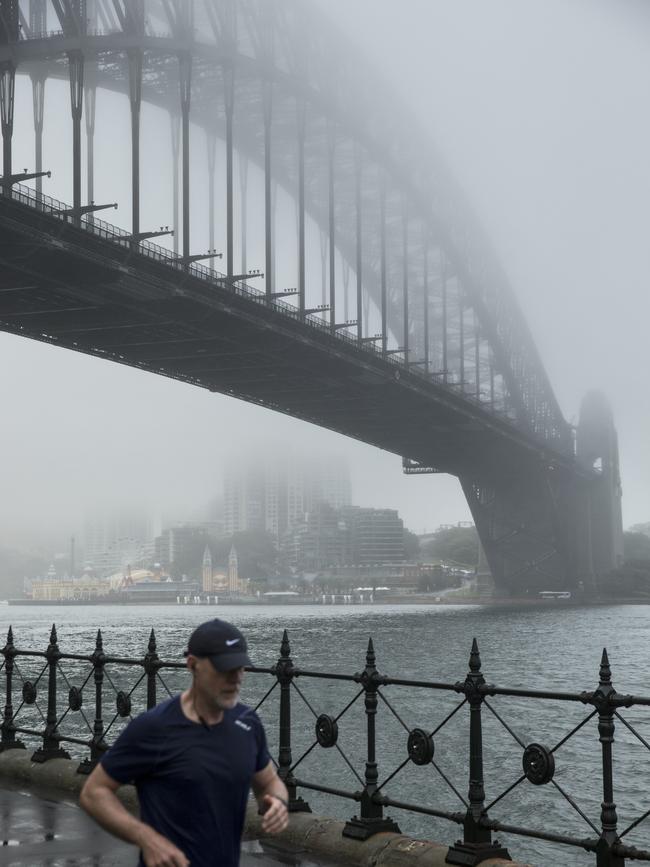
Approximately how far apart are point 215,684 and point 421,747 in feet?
14.8

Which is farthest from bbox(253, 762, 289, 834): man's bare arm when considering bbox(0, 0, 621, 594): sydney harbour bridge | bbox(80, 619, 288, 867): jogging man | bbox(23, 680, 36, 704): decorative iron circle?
bbox(0, 0, 621, 594): sydney harbour bridge

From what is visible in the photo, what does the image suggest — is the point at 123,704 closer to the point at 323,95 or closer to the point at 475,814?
the point at 475,814

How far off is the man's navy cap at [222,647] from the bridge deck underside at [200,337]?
29.9 metres

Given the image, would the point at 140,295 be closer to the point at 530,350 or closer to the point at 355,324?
the point at 355,324

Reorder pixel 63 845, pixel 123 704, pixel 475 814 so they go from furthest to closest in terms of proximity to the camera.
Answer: pixel 123 704 → pixel 63 845 → pixel 475 814

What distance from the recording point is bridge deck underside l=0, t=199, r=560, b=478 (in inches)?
1419

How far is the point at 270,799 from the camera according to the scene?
4043 mm

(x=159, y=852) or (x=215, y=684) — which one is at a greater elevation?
(x=215, y=684)

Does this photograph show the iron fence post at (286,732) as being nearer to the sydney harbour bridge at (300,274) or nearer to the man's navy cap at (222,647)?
the man's navy cap at (222,647)

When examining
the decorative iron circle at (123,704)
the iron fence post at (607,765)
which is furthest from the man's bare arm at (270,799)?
the decorative iron circle at (123,704)

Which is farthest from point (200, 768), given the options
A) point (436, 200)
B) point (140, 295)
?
point (436, 200)

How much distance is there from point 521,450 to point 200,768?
3062 inches

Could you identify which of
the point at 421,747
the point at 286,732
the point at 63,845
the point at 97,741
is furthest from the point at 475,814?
the point at 97,741

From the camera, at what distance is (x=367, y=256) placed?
87062 mm
